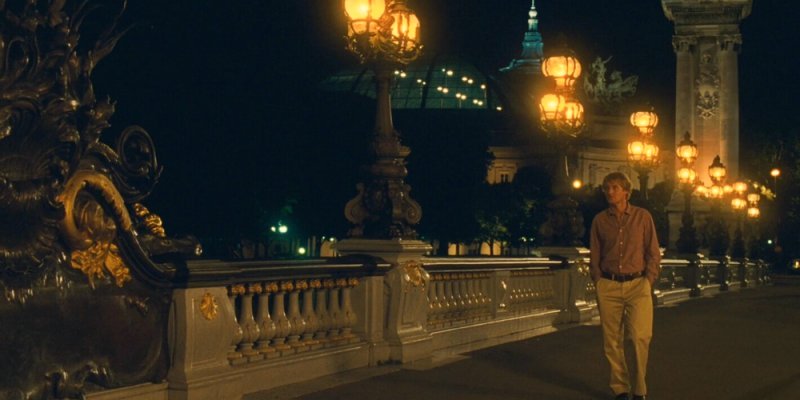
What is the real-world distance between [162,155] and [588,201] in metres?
78.3

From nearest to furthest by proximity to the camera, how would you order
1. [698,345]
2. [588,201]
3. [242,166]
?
[698,345] < [242,166] < [588,201]

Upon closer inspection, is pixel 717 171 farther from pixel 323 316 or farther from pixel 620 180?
pixel 620 180

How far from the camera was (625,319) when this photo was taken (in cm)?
1245

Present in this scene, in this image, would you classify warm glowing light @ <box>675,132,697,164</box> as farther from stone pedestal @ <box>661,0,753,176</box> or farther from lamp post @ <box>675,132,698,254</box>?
stone pedestal @ <box>661,0,753,176</box>

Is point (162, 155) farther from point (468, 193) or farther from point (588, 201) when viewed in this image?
point (588, 201)

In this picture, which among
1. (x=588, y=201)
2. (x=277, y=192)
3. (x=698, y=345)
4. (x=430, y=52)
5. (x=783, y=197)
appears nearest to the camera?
(x=698, y=345)

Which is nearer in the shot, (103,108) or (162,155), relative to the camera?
(103,108)

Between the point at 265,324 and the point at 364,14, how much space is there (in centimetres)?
467

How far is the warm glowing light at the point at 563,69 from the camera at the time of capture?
27.0 m

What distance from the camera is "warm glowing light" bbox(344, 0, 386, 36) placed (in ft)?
52.9

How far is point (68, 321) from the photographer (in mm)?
9672

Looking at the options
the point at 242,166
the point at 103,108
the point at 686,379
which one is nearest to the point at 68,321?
the point at 103,108

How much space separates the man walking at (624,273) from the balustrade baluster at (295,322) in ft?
9.48

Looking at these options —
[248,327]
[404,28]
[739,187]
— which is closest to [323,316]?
[248,327]
